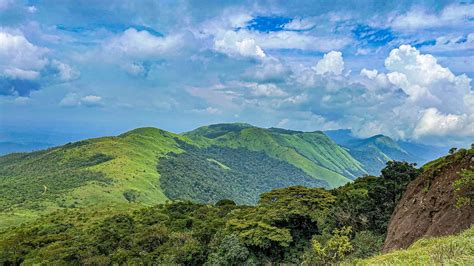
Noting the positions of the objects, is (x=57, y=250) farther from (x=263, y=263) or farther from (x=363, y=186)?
(x=363, y=186)

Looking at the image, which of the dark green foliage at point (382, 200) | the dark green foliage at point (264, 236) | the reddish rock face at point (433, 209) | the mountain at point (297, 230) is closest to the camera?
the reddish rock face at point (433, 209)

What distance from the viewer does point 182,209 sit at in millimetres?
102875

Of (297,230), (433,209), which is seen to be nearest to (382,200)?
(297,230)

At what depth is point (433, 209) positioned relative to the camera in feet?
98.5

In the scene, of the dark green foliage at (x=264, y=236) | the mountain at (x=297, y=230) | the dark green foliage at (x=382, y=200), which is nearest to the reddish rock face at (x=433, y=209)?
the mountain at (x=297, y=230)

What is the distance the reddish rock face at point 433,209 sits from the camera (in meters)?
26.0

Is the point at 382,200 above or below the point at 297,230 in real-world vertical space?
above

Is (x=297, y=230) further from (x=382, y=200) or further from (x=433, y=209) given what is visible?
(x=433, y=209)

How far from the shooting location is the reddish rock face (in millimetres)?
26047

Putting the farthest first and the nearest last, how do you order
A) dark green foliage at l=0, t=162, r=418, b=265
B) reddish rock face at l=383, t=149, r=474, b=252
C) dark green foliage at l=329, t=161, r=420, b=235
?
dark green foliage at l=0, t=162, r=418, b=265 < dark green foliage at l=329, t=161, r=420, b=235 < reddish rock face at l=383, t=149, r=474, b=252

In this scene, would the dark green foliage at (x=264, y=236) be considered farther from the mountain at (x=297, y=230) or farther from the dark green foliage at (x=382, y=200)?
the mountain at (x=297, y=230)

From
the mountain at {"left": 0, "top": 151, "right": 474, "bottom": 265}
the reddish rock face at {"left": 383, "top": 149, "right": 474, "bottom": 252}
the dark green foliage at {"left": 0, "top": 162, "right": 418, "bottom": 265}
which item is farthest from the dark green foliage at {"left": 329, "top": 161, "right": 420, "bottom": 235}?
the reddish rock face at {"left": 383, "top": 149, "right": 474, "bottom": 252}

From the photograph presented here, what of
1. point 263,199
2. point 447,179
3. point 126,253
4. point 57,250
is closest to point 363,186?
point 263,199

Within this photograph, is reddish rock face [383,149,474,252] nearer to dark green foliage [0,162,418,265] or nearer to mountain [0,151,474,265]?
mountain [0,151,474,265]
